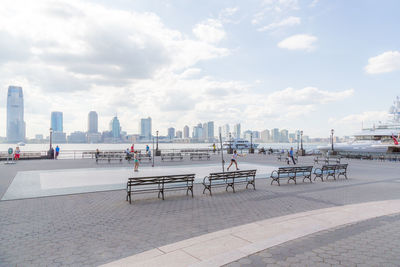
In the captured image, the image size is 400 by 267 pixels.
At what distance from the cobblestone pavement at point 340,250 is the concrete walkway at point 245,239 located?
0.24 meters

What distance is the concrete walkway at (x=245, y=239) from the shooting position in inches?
187

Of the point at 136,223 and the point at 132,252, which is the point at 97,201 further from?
the point at 132,252

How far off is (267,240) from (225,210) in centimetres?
285

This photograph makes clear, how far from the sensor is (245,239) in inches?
226

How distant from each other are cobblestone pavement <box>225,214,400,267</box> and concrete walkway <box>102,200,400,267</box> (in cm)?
24

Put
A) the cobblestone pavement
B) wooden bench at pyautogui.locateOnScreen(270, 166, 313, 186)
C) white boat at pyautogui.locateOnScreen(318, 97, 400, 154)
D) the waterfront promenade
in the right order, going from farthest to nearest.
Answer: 1. white boat at pyautogui.locateOnScreen(318, 97, 400, 154)
2. wooden bench at pyautogui.locateOnScreen(270, 166, 313, 186)
3. the waterfront promenade
4. the cobblestone pavement

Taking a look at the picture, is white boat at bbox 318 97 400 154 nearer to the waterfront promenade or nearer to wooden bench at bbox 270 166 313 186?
wooden bench at bbox 270 166 313 186

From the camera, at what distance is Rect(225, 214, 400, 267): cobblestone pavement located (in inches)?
184

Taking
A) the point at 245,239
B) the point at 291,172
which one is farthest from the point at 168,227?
the point at 291,172

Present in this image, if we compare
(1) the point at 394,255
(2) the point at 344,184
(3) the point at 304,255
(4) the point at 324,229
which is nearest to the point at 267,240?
(3) the point at 304,255

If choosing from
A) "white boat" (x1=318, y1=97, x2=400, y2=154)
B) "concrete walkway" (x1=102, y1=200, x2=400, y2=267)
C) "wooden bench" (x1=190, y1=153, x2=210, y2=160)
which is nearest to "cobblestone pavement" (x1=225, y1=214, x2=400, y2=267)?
"concrete walkway" (x1=102, y1=200, x2=400, y2=267)

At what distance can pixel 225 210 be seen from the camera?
844 cm

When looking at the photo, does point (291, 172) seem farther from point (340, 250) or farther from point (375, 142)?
point (375, 142)

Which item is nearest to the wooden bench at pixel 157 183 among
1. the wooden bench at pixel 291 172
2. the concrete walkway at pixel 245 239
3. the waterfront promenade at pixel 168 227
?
the waterfront promenade at pixel 168 227
